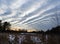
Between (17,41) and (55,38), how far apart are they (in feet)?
11.4

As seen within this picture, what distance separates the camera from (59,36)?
1384 centimetres

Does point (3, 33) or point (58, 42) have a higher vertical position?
point (3, 33)

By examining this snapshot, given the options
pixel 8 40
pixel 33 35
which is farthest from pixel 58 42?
pixel 8 40

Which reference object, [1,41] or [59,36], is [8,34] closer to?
[1,41]

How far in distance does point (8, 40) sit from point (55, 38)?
4.27 metres

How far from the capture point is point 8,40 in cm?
1384

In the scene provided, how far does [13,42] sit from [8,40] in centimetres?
49

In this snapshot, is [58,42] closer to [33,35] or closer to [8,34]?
[33,35]

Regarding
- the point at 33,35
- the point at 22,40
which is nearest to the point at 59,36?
the point at 33,35

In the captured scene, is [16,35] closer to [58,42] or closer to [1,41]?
[1,41]

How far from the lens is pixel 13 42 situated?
45.6 feet

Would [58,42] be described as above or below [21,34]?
below

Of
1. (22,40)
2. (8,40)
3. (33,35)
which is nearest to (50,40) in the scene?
(33,35)

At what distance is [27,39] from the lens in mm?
13852
